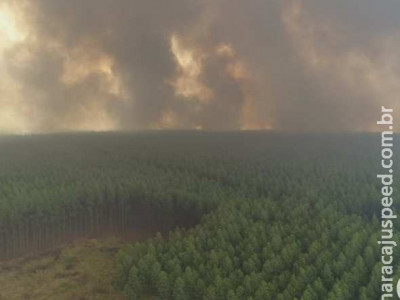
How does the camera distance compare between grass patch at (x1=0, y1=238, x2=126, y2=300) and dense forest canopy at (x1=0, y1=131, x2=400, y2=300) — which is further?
grass patch at (x1=0, y1=238, x2=126, y2=300)

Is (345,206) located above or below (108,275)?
above

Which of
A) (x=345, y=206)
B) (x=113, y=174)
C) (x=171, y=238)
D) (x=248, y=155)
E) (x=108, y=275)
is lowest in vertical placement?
(x=108, y=275)

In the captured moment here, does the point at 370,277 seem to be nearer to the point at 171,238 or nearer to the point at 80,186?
the point at 171,238

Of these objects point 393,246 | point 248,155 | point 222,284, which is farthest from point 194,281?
point 248,155

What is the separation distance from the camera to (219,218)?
5441cm

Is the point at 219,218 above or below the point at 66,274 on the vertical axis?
above

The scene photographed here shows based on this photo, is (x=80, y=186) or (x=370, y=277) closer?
(x=370, y=277)

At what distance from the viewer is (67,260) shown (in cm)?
5494

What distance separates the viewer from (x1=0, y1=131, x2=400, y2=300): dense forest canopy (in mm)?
37250

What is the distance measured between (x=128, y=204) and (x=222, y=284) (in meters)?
33.0

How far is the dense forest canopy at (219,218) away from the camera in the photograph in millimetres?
37250

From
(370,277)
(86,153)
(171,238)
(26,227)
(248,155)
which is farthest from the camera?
(86,153)

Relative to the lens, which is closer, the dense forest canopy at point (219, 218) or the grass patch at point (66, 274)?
the dense forest canopy at point (219, 218)

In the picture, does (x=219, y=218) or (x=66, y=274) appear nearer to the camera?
(x=66, y=274)
